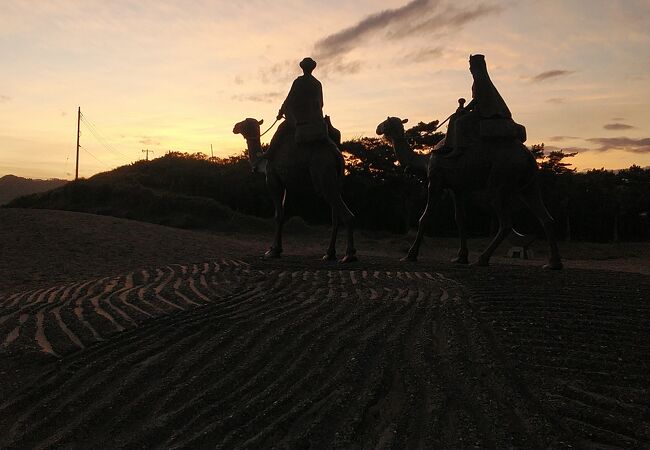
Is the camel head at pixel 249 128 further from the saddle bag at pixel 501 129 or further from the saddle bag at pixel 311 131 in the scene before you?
the saddle bag at pixel 501 129

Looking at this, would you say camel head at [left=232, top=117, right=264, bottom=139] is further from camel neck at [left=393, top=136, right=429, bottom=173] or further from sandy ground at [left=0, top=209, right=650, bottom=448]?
sandy ground at [left=0, top=209, right=650, bottom=448]

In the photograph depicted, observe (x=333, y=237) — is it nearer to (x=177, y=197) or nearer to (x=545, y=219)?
(x=545, y=219)

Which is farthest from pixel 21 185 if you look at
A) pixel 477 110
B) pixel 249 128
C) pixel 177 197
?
pixel 477 110

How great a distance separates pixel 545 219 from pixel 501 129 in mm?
1699

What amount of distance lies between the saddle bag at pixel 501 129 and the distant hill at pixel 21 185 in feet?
325

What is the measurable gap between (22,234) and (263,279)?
8.89 m

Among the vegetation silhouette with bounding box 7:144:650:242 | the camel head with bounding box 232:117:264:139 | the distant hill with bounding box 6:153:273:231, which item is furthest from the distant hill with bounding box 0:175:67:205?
the camel head with bounding box 232:117:264:139

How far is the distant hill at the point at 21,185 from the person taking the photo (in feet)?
320

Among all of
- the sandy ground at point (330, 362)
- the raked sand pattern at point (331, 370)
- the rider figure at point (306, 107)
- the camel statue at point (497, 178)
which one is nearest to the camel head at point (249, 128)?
the rider figure at point (306, 107)

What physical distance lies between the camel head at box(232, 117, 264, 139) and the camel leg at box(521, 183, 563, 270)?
19.5 ft

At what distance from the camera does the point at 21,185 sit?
103938mm

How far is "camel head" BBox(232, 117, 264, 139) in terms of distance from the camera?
12.8 meters

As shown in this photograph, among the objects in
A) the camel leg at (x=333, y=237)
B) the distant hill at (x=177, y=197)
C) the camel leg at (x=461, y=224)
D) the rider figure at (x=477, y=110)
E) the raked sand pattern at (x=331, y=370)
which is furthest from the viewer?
the distant hill at (x=177, y=197)

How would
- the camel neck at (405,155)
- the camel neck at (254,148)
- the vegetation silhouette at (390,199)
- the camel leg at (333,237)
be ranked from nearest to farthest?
→ the camel leg at (333,237), the camel neck at (405,155), the camel neck at (254,148), the vegetation silhouette at (390,199)
